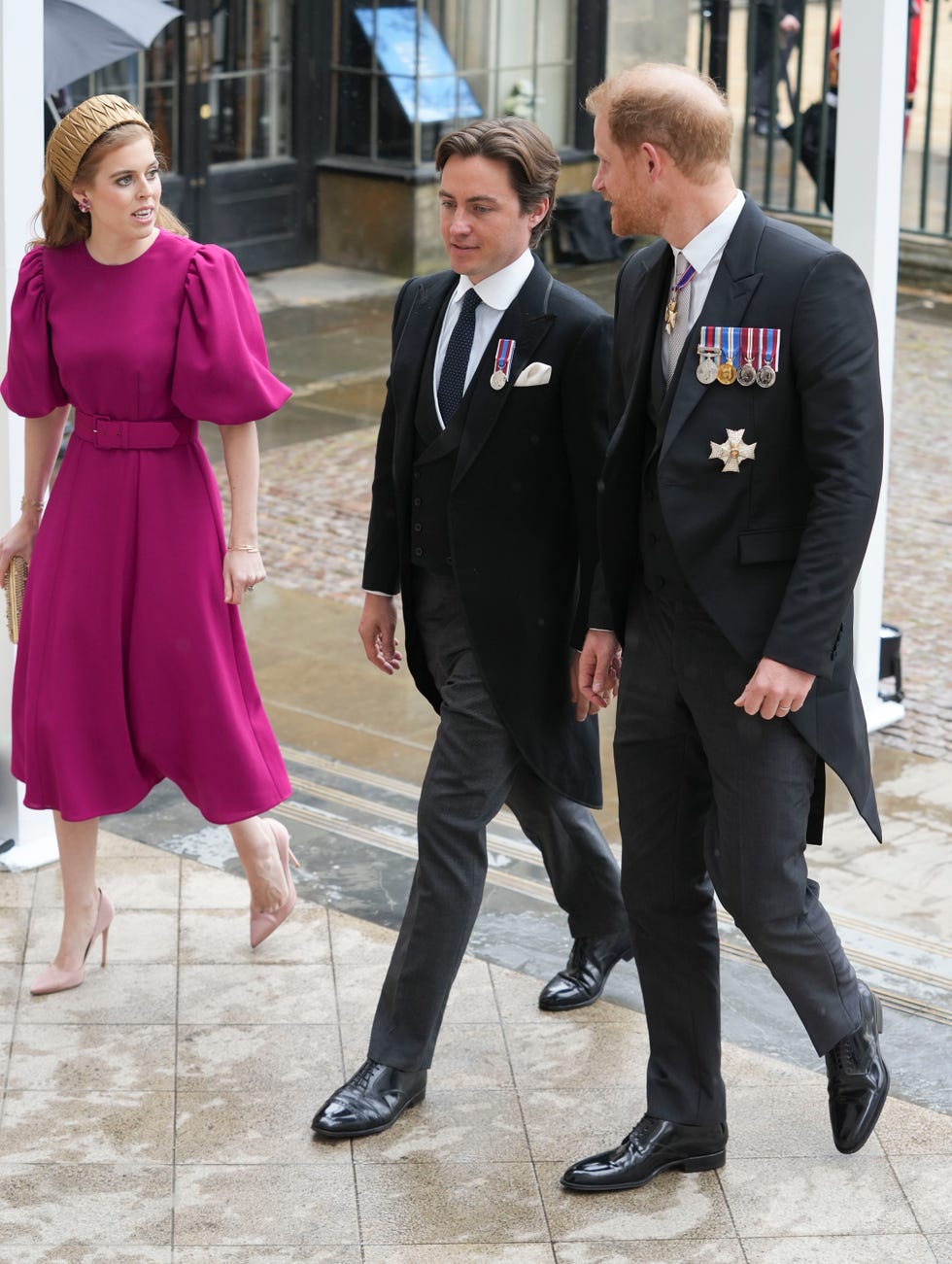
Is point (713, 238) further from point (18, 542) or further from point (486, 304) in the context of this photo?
point (18, 542)

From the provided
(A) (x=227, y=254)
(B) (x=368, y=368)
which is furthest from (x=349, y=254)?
(A) (x=227, y=254)

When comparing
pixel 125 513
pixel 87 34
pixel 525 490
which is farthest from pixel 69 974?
pixel 87 34

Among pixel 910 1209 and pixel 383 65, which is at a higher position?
pixel 383 65

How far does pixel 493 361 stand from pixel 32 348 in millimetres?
1008

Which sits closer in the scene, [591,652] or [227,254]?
[591,652]

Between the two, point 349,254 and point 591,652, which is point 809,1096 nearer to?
point 591,652

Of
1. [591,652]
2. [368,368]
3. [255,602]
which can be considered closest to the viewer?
[591,652]

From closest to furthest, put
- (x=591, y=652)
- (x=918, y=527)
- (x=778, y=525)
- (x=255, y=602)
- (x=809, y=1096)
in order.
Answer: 1. (x=778, y=525)
2. (x=591, y=652)
3. (x=809, y=1096)
4. (x=255, y=602)
5. (x=918, y=527)

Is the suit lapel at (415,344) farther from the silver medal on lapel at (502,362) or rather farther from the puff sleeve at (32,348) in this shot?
the puff sleeve at (32,348)

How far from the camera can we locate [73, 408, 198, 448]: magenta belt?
4.08 metres

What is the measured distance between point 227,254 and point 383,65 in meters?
9.09

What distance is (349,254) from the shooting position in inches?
524

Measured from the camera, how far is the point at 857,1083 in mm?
3574

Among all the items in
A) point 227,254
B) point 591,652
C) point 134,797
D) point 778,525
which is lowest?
point 134,797
